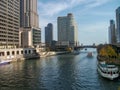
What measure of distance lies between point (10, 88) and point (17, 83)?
760 centimetres

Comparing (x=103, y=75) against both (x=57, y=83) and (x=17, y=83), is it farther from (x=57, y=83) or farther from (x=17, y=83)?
(x=17, y=83)

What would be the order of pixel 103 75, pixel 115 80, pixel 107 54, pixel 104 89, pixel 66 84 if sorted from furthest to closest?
pixel 107 54
pixel 103 75
pixel 115 80
pixel 66 84
pixel 104 89

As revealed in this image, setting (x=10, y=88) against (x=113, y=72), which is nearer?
(x=10, y=88)

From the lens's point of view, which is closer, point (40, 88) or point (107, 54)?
point (40, 88)

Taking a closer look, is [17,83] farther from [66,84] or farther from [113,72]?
[113,72]

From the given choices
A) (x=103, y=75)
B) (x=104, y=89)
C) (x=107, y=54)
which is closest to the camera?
(x=104, y=89)

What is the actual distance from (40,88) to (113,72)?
2863 centimetres

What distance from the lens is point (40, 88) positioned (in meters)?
70.6

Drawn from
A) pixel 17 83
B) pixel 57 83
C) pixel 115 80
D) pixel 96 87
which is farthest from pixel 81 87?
pixel 17 83

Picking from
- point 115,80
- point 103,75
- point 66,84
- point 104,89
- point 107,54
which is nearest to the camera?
point 104,89

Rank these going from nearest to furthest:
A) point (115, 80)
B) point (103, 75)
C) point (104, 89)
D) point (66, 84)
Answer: point (104, 89)
point (66, 84)
point (115, 80)
point (103, 75)

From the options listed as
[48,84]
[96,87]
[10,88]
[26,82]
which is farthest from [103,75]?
[10,88]

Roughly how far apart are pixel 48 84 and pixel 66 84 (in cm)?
595

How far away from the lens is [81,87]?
7212 cm
